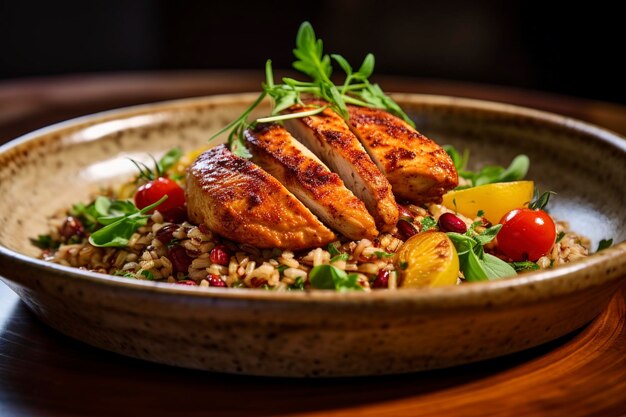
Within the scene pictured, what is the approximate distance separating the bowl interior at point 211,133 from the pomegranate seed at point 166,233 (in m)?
0.89

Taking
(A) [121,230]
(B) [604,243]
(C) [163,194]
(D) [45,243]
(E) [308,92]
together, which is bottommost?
(D) [45,243]

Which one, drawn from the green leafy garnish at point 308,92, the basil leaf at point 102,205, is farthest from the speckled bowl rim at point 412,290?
the basil leaf at point 102,205

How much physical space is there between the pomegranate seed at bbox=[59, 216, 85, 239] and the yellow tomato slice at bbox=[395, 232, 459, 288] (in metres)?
1.86

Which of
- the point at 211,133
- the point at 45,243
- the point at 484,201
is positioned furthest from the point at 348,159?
the point at 211,133

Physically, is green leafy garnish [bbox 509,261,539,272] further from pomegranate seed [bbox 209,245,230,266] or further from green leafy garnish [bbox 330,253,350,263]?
pomegranate seed [bbox 209,245,230,266]

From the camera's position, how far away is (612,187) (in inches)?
151

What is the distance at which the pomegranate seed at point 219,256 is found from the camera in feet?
9.71

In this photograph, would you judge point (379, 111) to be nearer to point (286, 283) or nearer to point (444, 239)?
point (444, 239)

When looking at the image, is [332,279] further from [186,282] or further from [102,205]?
[102,205]

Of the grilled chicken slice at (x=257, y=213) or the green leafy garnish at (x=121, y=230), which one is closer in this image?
the grilled chicken slice at (x=257, y=213)

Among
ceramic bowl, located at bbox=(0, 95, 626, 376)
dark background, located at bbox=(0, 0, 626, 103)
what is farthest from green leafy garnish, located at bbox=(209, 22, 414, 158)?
dark background, located at bbox=(0, 0, 626, 103)

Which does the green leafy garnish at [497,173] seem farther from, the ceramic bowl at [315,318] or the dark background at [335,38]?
the dark background at [335,38]

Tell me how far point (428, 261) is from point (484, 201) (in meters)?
0.96

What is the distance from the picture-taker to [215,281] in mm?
2838
